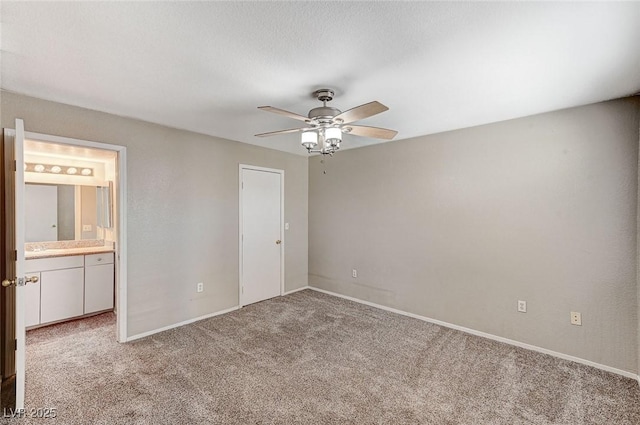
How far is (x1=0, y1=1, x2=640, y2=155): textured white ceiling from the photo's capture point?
4.76 ft

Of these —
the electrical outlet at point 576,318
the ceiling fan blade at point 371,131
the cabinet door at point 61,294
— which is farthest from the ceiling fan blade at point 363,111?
the cabinet door at point 61,294

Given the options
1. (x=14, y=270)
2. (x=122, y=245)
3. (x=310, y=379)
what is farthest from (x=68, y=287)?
(x=310, y=379)

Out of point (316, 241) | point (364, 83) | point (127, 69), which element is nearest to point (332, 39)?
point (364, 83)

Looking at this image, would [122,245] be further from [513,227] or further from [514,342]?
[514,342]

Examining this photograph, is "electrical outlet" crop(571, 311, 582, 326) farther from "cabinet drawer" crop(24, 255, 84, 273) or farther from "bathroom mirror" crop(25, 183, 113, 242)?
"bathroom mirror" crop(25, 183, 113, 242)

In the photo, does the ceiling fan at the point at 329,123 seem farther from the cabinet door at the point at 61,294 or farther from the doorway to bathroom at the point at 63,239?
the cabinet door at the point at 61,294

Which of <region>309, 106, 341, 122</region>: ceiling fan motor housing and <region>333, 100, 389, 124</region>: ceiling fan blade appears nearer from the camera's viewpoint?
<region>333, 100, 389, 124</region>: ceiling fan blade

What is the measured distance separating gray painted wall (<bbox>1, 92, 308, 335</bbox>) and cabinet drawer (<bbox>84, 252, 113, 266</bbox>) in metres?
1.18

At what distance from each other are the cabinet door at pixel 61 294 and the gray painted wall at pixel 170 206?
1174mm

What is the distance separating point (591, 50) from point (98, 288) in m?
5.38

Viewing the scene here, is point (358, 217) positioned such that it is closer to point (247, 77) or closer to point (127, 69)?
point (247, 77)

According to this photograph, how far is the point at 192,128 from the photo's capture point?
3.46 meters

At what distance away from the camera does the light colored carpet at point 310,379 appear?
2.00 metres

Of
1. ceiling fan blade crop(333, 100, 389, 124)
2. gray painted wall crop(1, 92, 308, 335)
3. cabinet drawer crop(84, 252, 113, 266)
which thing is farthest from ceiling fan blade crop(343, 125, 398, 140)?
cabinet drawer crop(84, 252, 113, 266)
